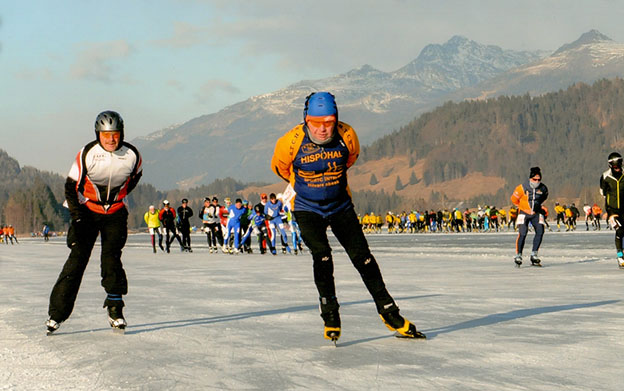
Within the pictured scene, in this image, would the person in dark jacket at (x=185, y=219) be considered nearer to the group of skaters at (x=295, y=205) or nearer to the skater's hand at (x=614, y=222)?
the skater's hand at (x=614, y=222)

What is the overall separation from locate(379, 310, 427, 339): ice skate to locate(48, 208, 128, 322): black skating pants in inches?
85.1

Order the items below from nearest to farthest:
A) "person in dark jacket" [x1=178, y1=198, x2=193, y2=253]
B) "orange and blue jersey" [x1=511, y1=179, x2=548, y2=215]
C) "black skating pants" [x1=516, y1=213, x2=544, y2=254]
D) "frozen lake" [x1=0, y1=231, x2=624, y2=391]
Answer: "frozen lake" [x1=0, y1=231, x2=624, y2=391]
"black skating pants" [x1=516, y1=213, x2=544, y2=254]
"orange and blue jersey" [x1=511, y1=179, x2=548, y2=215]
"person in dark jacket" [x1=178, y1=198, x2=193, y2=253]

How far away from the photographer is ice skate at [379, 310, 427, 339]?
540 centimetres

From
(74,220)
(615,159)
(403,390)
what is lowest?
(403,390)

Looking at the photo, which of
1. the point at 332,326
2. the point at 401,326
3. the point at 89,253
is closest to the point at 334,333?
the point at 332,326

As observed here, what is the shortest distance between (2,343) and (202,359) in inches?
66.0

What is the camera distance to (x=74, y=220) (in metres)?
6.13

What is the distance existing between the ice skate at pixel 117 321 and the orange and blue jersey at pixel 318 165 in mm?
1730

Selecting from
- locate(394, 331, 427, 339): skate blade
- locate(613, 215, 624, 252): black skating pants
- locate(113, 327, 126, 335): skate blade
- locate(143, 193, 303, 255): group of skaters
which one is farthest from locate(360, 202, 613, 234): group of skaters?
locate(113, 327, 126, 335): skate blade

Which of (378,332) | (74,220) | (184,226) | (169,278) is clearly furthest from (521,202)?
(184,226)

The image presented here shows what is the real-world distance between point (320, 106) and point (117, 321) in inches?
92.1

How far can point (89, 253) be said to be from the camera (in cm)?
615

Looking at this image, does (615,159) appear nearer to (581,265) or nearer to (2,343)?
(581,265)

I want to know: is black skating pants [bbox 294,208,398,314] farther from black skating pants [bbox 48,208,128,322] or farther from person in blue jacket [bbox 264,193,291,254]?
person in blue jacket [bbox 264,193,291,254]
